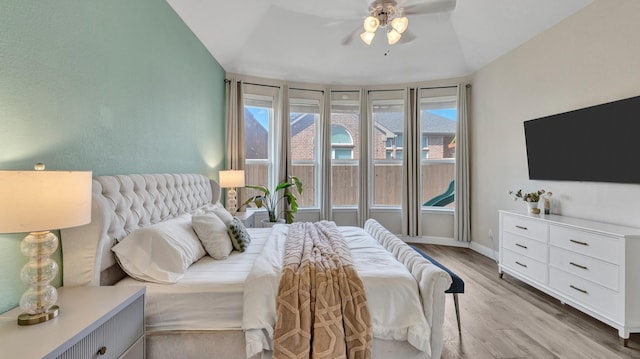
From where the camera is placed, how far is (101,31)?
1.87 meters

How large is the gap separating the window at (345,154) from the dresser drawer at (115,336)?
399 centimetres

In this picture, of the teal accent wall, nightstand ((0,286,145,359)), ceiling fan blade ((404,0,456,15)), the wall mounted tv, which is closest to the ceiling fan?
ceiling fan blade ((404,0,456,15))

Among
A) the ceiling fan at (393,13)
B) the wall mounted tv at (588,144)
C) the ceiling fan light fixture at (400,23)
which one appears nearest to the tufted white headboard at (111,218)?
the ceiling fan at (393,13)

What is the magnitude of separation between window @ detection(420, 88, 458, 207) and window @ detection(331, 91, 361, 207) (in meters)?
1.18

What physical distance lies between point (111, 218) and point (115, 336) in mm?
689

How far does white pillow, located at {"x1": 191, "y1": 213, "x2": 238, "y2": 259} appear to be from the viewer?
2238 millimetres

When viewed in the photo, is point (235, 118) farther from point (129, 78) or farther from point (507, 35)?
point (507, 35)

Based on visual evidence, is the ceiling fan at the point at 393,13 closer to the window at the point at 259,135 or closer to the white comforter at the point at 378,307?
the white comforter at the point at 378,307

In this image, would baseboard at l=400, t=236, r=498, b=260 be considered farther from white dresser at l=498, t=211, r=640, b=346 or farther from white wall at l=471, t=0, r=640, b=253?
white dresser at l=498, t=211, r=640, b=346

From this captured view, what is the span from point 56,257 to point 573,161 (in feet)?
14.2

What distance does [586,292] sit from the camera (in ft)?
8.01

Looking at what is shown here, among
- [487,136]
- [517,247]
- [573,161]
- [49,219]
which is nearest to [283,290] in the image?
[49,219]

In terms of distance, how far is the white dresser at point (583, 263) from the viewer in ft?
7.05

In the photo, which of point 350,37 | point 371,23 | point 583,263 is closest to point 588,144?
point 583,263
